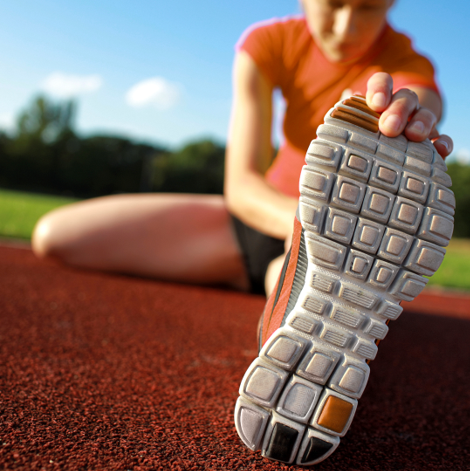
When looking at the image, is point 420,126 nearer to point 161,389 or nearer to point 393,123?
point 393,123

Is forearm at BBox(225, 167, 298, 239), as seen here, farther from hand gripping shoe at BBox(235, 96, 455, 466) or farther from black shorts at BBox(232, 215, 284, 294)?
hand gripping shoe at BBox(235, 96, 455, 466)

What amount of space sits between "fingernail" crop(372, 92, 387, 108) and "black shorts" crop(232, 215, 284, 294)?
0.90 meters

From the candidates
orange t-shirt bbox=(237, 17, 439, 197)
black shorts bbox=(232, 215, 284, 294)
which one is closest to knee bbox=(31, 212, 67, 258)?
black shorts bbox=(232, 215, 284, 294)

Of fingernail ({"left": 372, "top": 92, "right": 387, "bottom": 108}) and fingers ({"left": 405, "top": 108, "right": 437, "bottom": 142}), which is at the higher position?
fingernail ({"left": 372, "top": 92, "right": 387, "bottom": 108})

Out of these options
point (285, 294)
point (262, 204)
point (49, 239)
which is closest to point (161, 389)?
point (285, 294)

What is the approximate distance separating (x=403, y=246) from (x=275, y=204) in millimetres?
603

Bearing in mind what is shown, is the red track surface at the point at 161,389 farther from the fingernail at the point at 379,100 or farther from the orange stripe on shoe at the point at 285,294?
the fingernail at the point at 379,100

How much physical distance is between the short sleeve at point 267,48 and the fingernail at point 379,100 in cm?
93

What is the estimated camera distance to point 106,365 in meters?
0.97

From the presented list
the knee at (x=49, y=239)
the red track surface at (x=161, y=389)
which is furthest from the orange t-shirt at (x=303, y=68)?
the knee at (x=49, y=239)

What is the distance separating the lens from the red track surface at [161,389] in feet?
2.06

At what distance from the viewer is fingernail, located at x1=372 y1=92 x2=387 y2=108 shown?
26.6 inches

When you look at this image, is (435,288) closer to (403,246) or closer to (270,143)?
(270,143)

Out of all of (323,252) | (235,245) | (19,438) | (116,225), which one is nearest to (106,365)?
(19,438)
